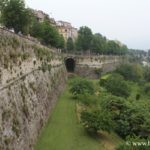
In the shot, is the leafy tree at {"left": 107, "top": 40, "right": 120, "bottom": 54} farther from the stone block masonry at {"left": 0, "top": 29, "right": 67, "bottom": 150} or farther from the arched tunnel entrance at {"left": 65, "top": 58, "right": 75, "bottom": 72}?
the stone block masonry at {"left": 0, "top": 29, "right": 67, "bottom": 150}

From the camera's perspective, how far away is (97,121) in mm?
29500

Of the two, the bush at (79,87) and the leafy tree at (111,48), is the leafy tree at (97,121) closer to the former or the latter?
the bush at (79,87)

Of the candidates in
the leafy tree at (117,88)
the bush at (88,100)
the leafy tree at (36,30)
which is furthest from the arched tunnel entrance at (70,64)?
the bush at (88,100)

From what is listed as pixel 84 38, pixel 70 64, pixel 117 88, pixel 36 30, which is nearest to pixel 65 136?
pixel 117 88

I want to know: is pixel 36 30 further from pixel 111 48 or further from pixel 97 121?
pixel 111 48

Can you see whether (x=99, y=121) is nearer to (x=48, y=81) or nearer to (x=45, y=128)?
(x=45, y=128)

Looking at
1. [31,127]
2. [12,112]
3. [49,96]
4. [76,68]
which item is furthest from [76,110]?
[76,68]

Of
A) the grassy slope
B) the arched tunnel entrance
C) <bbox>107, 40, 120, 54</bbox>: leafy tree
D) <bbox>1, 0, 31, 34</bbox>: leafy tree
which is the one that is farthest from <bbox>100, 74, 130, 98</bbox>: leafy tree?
<bbox>107, 40, 120, 54</bbox>: leafy tree

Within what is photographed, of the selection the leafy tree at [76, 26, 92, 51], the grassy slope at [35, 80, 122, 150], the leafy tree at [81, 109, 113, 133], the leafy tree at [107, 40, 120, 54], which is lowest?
the grassy slope at [35, 80, 122, 150]

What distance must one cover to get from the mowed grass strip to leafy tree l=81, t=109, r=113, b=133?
0.84 meters

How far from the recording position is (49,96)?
36500 millimetres

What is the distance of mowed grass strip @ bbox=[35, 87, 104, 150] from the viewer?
26094 millimetres

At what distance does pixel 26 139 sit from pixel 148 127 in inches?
493

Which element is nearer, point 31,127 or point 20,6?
point 31,127
